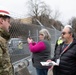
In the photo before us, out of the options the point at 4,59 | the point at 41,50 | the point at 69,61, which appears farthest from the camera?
the point at 41,50

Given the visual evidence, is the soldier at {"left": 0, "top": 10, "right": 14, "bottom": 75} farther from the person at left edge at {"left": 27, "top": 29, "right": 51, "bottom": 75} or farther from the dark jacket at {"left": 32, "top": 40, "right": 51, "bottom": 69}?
the dark jacket at {"left": 32, "top": 40, "right": 51, "bottom": 69}

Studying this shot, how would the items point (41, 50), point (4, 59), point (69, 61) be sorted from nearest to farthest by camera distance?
point (4, 59), point (69, 61), point (41, 50)

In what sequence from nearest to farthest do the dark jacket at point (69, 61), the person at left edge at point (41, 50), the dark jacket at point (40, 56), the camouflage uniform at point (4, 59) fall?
the camouflage uniform at point (4, 59) < the dark jacket at point (69, 61) < the person at left edge at point (41, 50) < the dark jacket at point (40, 56)

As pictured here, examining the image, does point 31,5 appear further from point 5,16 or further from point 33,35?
point 5,16

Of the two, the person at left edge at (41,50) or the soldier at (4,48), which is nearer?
the soldier at (4,48)

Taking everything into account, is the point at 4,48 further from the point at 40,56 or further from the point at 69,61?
the point at 40,56

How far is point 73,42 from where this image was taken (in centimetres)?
532

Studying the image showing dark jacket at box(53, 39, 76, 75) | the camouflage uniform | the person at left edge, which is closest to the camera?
→ the camouflage uniform

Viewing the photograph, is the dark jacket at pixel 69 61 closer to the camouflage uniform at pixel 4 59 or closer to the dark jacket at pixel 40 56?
the dark jacket at pixel 40 56

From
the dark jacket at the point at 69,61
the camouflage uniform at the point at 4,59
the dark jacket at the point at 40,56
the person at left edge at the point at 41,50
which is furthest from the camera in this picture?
the dark jacket at the point at 40,56

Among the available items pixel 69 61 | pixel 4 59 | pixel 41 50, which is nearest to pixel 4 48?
pixel 4 59

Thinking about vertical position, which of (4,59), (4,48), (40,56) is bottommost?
(40,56)

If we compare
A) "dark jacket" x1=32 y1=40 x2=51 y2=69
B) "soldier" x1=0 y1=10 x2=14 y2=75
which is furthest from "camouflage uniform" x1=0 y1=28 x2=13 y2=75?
"dark jacket" x1=32 y1=40 x2=51 y2=69

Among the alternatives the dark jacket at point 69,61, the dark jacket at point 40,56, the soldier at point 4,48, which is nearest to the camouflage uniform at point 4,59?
the soldier at point 4,48
